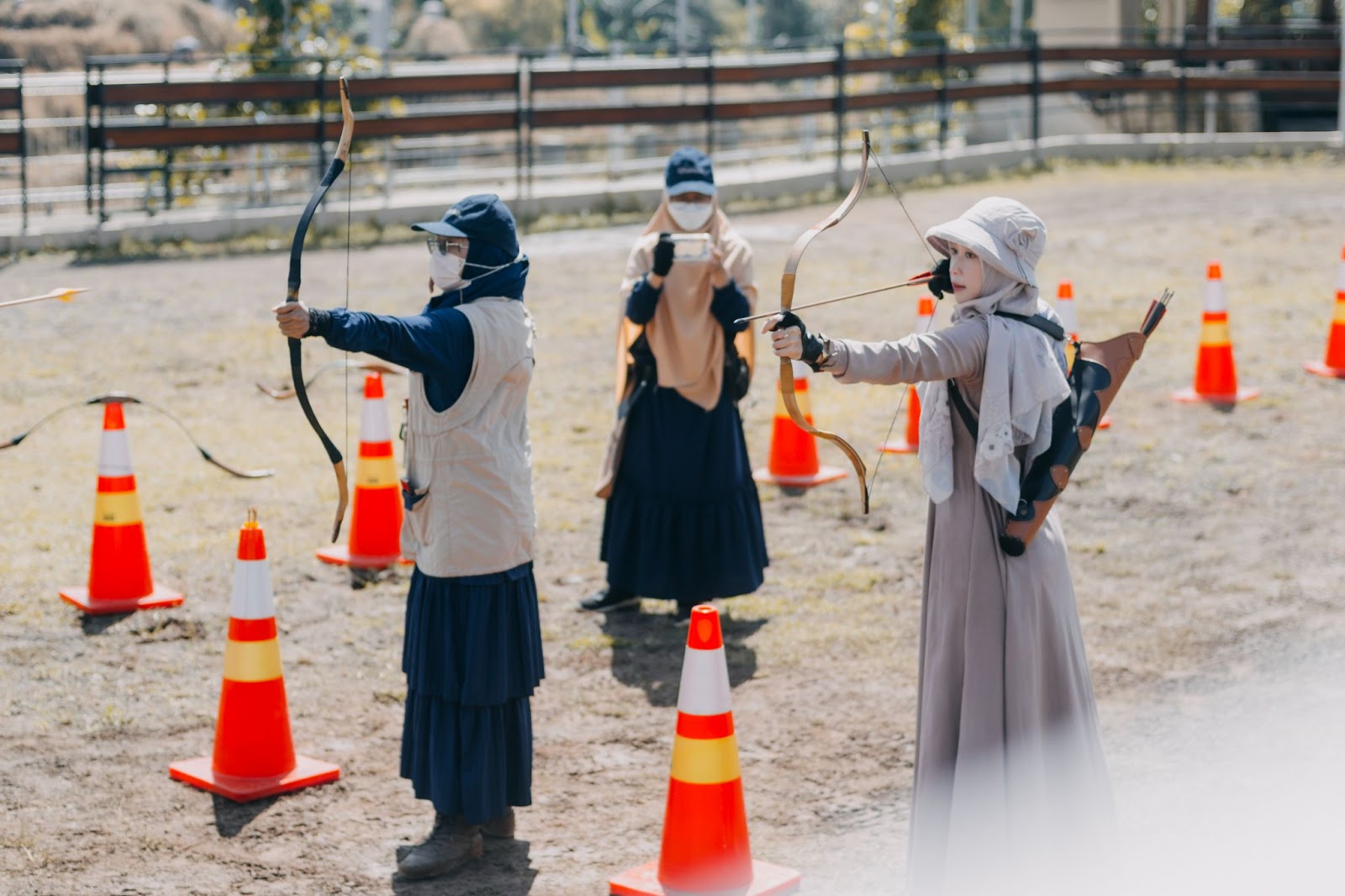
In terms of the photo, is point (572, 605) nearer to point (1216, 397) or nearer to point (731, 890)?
point (731, 890)

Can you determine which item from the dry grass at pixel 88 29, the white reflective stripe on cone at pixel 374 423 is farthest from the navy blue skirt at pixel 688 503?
the dry grass at pixel 88 29

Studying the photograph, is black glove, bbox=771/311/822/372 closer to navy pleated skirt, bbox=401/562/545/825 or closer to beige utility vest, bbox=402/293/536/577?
beige utility vest, bbox=402/293/536/577

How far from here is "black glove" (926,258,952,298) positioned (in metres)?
4.55

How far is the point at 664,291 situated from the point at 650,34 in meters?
43.0

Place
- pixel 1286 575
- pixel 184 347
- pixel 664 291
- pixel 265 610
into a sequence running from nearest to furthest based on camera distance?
pixel 265 610
pixel 664 291
pixel 1286 575
pixel 184 347

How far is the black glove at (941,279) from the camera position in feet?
14.9

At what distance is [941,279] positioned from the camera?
4570 mm

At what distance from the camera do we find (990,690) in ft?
14.7

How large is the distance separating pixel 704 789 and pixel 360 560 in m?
3.71

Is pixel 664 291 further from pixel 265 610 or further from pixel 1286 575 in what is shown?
pixel 1286 575

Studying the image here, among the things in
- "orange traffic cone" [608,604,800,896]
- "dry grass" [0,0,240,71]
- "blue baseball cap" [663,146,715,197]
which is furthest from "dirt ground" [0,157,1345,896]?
"dry grass" [0,0,240,71]

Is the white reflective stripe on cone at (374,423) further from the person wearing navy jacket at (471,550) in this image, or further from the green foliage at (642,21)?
the green foliage at (642,21)

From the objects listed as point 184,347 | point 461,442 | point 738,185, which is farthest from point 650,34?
point 461,442

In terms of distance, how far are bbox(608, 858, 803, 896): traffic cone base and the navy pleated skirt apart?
1.61 feet
